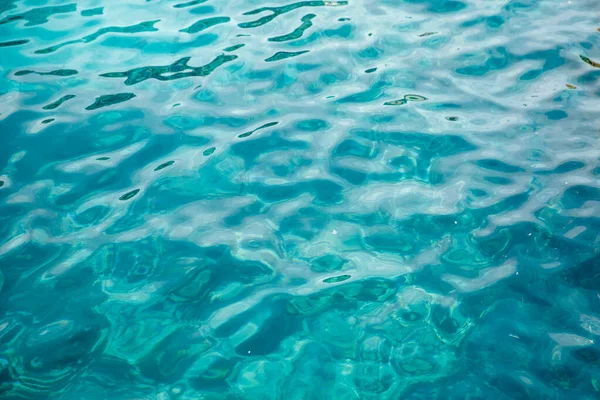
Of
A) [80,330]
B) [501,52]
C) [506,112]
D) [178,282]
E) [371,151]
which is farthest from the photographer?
[501,52]

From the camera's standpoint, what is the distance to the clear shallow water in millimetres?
2832

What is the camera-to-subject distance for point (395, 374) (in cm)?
276

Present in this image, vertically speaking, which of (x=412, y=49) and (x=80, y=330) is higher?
(x=412, y=49)

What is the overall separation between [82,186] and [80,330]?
137cm

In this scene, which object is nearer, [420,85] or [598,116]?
[598,116]

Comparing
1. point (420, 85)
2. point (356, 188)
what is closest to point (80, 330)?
point (356, 188)

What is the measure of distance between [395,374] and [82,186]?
2.83 metres

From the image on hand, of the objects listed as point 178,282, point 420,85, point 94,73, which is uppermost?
point 94,73

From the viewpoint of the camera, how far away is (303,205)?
3.76 meters

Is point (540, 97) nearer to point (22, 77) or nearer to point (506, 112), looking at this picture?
point (506, 112)

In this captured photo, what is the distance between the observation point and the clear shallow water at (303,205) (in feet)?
9.29

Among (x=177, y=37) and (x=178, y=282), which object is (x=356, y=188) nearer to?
(x=178, y=282)

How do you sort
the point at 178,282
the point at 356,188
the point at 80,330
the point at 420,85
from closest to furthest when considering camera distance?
1. the point at 80,330
2. the point at 178,282
3. the point at 356,188
4. the point at 420,85

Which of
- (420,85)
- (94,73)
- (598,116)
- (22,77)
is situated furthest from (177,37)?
(598,116)
